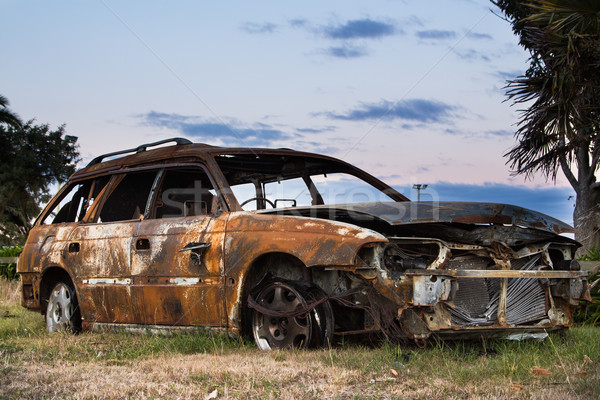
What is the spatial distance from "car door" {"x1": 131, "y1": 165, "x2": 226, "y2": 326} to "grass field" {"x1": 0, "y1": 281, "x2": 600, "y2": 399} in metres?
0.23

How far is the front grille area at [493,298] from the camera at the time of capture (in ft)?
16.4

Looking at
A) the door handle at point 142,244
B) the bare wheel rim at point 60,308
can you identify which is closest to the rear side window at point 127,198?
the bare wheel rim at point 60,308

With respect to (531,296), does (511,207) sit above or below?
above

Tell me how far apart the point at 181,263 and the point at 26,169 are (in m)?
34.2

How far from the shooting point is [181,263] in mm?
5422

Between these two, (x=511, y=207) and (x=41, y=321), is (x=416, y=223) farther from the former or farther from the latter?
(x=41, y=321)

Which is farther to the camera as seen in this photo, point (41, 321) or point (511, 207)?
point (41, 321)

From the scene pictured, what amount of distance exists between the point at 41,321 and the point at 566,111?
32.8ft

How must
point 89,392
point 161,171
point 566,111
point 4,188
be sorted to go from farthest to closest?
point 4,188 → point 566,111 → point 161,171 → point 89,392

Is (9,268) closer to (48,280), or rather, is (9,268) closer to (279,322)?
(48,280)

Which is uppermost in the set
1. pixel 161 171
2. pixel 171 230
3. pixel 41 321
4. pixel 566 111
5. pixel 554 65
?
pixel 554 65

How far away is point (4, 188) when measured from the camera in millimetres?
34531

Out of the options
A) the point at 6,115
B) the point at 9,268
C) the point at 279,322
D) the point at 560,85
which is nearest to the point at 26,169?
A: the point at 6,115

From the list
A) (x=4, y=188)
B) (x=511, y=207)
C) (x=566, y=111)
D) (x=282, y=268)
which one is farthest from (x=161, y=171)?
(x=4, y=188)
